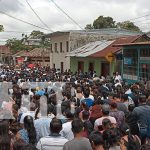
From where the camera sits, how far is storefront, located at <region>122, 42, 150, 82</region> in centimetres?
2108

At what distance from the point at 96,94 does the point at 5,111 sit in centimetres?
313

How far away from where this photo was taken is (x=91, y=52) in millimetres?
31984

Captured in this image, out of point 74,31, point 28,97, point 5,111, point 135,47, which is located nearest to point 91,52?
point 74,31

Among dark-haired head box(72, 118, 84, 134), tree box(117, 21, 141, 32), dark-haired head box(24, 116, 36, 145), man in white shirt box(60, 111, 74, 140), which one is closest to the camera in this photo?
dark-haired head box(72, 118, 84, 134)

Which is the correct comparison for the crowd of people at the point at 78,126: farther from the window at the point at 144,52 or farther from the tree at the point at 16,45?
the tree at the point at 16,45

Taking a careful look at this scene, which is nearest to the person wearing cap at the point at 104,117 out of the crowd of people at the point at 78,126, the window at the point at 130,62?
the crowd of people at the point at 78,126

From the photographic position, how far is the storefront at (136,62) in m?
21.1

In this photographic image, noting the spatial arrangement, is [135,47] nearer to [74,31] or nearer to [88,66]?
[88,66]

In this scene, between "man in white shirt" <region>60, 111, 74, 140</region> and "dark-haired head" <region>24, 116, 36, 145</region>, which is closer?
"dark-haired head" <region>24, 116, 36, 145</region>

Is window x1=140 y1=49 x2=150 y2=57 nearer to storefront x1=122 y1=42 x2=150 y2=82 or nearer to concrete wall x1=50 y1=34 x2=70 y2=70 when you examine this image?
storefront x1=122 y1=42 x2=150 y2=82

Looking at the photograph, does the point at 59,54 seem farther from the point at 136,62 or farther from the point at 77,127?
the point at 77,127

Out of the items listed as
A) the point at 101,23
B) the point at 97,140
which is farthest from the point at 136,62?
the point at 101,23

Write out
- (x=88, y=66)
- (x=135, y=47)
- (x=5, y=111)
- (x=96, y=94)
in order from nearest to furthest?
(x=5, y=111) → (x=96, y=94) → (x=135, y=47) → (x=88, y=66)

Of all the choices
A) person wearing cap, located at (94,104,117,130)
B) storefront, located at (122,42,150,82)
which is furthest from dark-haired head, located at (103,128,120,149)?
storefront, located at (122,42,150,82)
